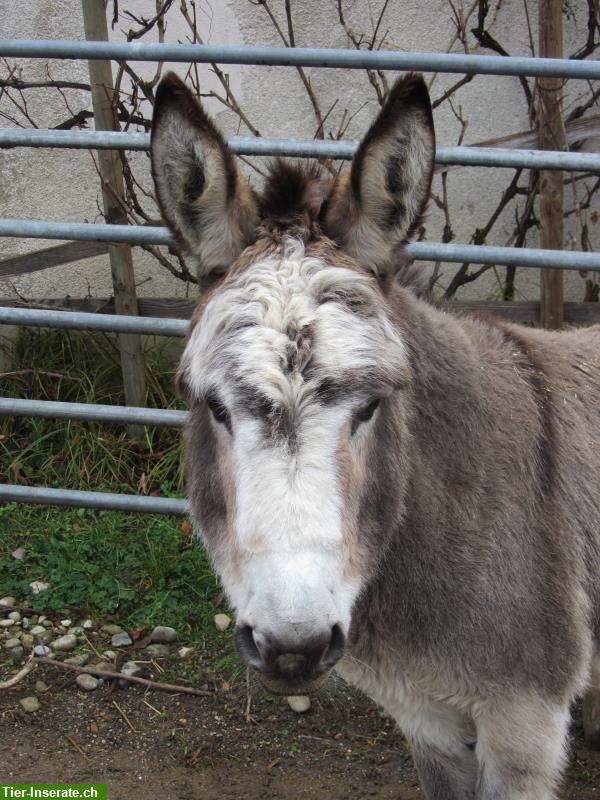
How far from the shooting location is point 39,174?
5.66 m

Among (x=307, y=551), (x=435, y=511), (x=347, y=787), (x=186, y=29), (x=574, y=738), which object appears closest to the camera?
(x=307, y=551)

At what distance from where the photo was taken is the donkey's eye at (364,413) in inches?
77.7

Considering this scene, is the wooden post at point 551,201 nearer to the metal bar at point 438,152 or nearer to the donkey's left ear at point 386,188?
the metal bar at point 438,152

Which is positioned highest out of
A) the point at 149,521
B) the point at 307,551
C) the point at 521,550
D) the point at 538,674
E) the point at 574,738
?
the point at 307,551

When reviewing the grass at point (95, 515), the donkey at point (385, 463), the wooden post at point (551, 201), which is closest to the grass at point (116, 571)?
the grass at point (95, 515)

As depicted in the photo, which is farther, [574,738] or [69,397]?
[69,397]

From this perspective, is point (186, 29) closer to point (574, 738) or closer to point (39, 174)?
point (39, 174)

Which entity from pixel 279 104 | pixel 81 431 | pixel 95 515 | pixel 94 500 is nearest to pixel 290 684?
pixel 94 500

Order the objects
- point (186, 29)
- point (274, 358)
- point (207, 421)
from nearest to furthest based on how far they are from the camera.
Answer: point (274, 358) → point (207, 421) → point (186, 29)

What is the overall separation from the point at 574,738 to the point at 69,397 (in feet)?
10.4

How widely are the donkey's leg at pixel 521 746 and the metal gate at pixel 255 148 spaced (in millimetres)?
1810

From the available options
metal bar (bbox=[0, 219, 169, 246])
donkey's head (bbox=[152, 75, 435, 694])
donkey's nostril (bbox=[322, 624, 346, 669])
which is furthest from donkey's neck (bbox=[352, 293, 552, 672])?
metal bar (bbox=[0, 219, 169, 246])

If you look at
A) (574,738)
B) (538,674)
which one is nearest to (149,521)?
(574,738)

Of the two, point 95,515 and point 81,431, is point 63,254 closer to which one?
point 81,431
